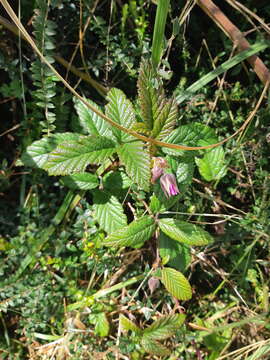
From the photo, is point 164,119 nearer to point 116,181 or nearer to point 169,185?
point 169,185

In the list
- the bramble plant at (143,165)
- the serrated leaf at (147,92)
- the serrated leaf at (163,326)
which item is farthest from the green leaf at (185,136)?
the serrated leaf at (163,326)

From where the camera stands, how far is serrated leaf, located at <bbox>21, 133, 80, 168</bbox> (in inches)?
51.4

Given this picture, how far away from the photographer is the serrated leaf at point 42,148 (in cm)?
131

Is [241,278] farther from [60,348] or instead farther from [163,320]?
[60,348]

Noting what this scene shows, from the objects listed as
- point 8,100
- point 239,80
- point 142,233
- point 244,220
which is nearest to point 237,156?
point 244,220

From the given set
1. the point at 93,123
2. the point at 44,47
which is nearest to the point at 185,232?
the point at 93,123

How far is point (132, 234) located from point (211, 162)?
0.42 metres

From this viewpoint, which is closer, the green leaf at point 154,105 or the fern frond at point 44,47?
the green leaf at point 154,105

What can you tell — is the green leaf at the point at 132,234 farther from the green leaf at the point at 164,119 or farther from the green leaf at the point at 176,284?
the green leaf at the point at 164,119

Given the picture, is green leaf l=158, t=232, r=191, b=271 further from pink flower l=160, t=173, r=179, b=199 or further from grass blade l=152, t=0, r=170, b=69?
grass blade l=152, t=0, r=170, b=69

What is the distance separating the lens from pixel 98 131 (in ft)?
4.13

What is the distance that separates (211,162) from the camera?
4.46 ft

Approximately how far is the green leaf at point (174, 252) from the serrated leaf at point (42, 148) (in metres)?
0.45

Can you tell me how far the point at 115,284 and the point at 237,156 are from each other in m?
0.65
